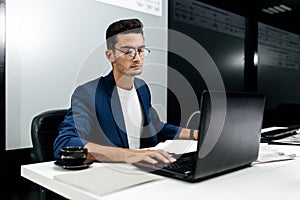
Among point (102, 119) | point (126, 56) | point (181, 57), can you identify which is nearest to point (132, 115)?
point (102, 119)

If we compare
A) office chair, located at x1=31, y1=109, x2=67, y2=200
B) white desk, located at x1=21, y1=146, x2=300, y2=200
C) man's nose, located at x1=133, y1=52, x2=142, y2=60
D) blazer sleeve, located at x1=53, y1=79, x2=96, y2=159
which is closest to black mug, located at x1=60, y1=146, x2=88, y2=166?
white desk, located at x1=21, y1=146, x2=300, y2=200

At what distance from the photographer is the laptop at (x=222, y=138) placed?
0.81 meters

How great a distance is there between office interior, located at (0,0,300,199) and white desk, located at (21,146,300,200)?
2.71 ft

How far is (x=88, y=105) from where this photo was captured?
143 centimetres

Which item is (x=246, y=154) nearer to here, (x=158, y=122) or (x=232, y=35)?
(x=158, y=122)

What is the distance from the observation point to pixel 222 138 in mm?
873

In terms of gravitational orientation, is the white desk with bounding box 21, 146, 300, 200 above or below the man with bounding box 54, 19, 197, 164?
below

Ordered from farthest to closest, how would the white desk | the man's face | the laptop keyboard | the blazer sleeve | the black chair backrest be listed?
the man's face
the black chair backrest
the blazer sleeve
the laptop keyboard
the white desk

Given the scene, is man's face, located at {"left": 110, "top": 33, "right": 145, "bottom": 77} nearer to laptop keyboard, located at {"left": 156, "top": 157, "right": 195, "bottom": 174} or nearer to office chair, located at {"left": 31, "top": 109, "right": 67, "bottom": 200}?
office chair, located at {"left": 31, "top": 109, "right": 67, "bottom": 200}

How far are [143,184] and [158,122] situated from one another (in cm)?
102

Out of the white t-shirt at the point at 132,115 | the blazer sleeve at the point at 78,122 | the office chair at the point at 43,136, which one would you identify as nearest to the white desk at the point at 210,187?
the blazer sleeve at the point at 78,122

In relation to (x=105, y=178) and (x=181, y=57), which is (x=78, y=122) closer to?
(x=105, y=178)

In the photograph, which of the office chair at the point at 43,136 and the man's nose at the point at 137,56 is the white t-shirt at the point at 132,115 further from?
the office chair at the point at 43,136

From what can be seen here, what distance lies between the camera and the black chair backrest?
4.18 feet
